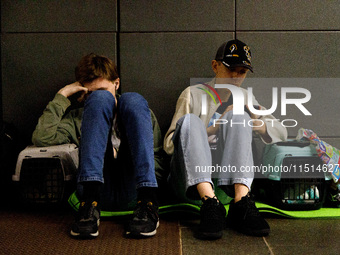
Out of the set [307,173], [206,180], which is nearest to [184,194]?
[206,180]

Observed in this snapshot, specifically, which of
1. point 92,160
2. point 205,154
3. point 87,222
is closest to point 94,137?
point 92,160

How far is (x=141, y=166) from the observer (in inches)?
51.1

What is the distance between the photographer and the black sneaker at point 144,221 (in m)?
1.27

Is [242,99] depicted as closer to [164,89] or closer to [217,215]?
[164,89]

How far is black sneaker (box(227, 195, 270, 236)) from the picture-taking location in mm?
1302

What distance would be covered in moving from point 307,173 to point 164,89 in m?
0.92

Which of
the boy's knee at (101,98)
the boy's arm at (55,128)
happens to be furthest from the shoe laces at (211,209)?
the boy's arm at (55,128)

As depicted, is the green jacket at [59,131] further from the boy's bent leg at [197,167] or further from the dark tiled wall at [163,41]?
the dark tiled wall at [163,41]

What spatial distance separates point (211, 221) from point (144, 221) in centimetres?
24

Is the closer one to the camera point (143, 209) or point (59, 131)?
point (143, 209)

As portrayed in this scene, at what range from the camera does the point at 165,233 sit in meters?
1.35

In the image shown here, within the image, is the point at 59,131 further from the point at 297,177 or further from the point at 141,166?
the point at 297,177

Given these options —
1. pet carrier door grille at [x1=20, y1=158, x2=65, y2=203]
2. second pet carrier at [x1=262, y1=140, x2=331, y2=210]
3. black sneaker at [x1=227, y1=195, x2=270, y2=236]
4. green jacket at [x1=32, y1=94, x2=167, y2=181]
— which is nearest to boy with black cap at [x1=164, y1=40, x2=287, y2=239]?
black sneaker at [x1=227, y1=195, x2=270, y2=236]

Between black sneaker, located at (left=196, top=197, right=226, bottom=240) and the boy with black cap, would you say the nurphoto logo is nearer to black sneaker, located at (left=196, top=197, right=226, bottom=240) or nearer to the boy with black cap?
A: the boy with black cap
